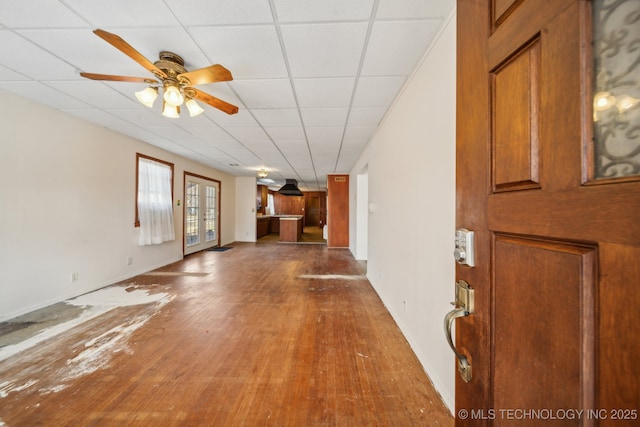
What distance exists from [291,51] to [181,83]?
0.99 metres

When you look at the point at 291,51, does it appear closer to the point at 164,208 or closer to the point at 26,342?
the point at 26,342

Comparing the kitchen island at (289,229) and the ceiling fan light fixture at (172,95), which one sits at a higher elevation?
the ceiling fan light fixture at (172,95)

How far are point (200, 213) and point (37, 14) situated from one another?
523 centimetres

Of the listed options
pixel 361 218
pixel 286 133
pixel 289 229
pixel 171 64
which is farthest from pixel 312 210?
pixel 171 64

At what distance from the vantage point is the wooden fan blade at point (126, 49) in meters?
1.34

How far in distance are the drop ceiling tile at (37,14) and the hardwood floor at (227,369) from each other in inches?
97.8

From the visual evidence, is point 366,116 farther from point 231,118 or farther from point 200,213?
point 200,213

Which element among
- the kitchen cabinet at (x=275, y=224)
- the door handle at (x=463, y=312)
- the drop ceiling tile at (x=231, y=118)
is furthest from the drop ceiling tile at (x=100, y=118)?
the kitchen cabinet at (x=275, y=224)

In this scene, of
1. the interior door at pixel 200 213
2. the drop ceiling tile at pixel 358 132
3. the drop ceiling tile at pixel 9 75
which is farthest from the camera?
the interior door at pixel 200 213

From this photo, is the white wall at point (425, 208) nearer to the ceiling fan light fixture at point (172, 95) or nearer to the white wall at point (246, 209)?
the ceiling fan light fixture at point (172, 95)

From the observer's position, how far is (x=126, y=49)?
1.49 m

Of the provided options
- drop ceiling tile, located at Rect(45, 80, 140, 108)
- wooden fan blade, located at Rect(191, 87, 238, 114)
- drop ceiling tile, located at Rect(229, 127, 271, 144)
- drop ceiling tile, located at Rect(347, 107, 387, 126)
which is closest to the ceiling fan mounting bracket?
wooden fan blade, located at Rect(191, 87, 238, 114)

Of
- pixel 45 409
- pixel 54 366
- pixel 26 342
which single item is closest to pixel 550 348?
pixel 45 409

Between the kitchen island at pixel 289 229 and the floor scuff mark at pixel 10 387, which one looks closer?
the floor scuff mark at pixel 10 387
